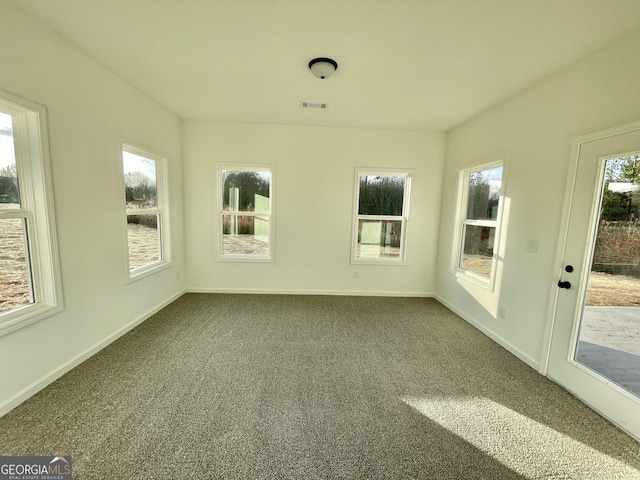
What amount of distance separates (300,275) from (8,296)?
299 centimetres

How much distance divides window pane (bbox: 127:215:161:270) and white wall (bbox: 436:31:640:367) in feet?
13.7

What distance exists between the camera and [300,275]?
4066mm

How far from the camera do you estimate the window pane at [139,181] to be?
9.11 feet

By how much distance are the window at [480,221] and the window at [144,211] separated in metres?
4.15

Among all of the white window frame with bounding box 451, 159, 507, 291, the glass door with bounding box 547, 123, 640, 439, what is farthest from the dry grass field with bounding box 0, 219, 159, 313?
the white window frame with bounding box 451, 159, 507, 291

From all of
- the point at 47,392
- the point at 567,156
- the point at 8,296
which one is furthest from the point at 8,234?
the point at 567,156

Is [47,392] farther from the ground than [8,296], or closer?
closer

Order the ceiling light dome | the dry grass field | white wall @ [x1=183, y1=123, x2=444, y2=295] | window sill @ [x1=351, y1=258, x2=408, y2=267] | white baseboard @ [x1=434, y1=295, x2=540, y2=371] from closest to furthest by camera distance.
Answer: the dry grass field
the ceiling light dome
white baseboard @ [x1=434, y1=295, x2=540, y2=371]
white wall @ [x1=183, y1=123, x2=444, y2=295]
window sill @ [x1=351, y1=258, x2=408, y2=267]

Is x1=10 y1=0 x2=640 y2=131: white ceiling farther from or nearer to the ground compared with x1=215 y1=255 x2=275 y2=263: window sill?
farther from the ground

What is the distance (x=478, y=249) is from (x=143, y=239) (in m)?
4.27

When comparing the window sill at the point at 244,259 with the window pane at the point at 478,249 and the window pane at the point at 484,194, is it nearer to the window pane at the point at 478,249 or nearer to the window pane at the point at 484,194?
the window pane at the point at 478,249

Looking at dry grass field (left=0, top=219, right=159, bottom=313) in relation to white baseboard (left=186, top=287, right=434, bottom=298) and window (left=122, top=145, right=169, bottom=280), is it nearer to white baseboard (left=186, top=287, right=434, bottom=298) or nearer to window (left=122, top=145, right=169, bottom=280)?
window (left=122, top=145, right=169, bottom=280)

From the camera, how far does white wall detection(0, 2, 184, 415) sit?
5.47ft

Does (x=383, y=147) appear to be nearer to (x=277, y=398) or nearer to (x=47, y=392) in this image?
(x=277, y=398)
